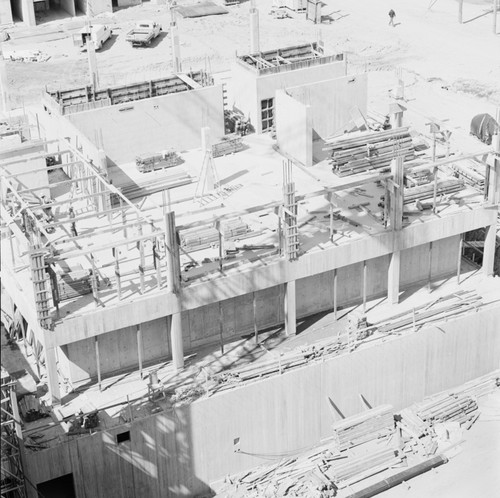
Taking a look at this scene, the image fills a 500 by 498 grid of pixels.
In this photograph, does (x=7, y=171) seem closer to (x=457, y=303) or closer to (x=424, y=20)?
(x=457, y=303)

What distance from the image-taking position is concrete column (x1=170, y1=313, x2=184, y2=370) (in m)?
40.2

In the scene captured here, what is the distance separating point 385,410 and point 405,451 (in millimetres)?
1644

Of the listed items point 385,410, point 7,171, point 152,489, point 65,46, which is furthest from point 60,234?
point 65,46

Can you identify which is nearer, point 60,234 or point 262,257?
point 262,257

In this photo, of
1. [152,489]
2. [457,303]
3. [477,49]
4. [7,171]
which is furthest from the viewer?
[477,49]

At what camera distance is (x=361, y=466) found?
132 ft

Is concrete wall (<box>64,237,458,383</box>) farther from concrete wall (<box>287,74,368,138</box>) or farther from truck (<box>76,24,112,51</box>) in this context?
truck (<box>76,24,112,51</box>)

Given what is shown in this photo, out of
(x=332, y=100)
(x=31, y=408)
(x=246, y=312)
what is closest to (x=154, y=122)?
(x=332, y=100)

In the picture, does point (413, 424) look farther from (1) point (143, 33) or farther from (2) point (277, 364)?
(1) point (143, 33)

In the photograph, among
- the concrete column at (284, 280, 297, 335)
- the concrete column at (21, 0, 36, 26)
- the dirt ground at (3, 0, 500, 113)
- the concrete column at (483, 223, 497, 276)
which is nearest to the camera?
the concrete column at (284, 280, 297, 335)

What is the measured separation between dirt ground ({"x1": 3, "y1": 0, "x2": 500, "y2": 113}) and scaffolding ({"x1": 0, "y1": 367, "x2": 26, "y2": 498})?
126ft

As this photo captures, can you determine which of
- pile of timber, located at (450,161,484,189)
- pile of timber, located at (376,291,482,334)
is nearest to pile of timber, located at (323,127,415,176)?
pile of timber, located at (450,161,484,189)

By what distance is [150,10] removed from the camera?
91562 millimetres

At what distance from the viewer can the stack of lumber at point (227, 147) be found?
5134 cm
